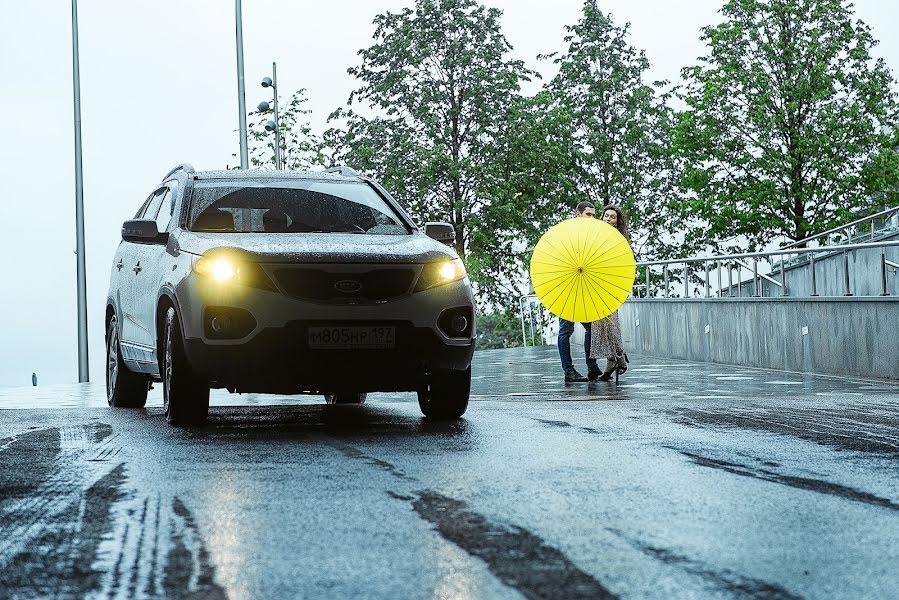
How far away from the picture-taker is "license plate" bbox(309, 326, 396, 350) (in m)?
8.56

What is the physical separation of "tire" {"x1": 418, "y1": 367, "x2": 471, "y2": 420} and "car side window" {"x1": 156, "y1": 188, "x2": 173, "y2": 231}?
7.65 ft

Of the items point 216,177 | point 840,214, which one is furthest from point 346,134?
point 216,177

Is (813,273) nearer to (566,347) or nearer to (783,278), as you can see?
(783,278)

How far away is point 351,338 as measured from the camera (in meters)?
8.60

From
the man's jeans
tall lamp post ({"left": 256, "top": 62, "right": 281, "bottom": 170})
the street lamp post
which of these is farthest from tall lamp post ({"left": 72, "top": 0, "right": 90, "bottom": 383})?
the man's jeans

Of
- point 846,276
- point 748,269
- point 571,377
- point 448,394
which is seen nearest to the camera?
point 448,394

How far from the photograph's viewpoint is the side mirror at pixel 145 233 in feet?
32.2

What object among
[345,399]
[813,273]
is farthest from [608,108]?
[345,399]

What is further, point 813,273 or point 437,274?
point 813,273

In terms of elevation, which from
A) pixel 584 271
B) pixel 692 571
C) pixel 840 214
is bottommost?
pixel 692 571

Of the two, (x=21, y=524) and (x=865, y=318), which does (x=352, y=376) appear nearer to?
(x=21, y=524)

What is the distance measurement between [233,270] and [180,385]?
0.97 m

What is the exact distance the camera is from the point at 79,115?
141 feet

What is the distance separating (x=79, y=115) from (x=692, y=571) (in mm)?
41074
